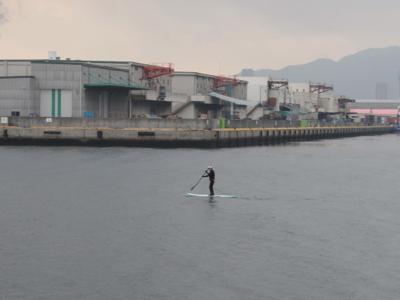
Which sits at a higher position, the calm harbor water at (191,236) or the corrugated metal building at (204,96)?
the corrugated metal building at (204,96)

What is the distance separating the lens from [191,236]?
36.4 meters

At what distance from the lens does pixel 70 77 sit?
10462 cm

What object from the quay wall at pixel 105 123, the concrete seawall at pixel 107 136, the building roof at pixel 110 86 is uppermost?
the building roof at pixel 110 86

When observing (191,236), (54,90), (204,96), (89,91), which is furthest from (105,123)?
(191,236)

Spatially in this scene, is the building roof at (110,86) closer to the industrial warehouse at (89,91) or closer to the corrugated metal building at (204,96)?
the industrial warehouse at (89,91)

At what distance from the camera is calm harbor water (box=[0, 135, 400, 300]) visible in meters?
27.8

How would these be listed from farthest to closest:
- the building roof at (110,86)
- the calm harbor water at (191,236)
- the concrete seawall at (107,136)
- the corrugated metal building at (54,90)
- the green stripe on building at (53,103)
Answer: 1. the building roof at (110,86)
2. the green stripe on building at (53,103)
3. the corrugated metal building at (54,90)
4. the concrete seawall at (107,136)
5. the calm harbor water at (191,236)

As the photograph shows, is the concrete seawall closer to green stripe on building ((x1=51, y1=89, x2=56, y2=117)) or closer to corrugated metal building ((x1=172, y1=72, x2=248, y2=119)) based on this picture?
green stripe on building ((x1=51, y1=89, x2=56, y2=117))

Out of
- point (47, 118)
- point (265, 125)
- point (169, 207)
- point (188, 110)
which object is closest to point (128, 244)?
point (169, 207)

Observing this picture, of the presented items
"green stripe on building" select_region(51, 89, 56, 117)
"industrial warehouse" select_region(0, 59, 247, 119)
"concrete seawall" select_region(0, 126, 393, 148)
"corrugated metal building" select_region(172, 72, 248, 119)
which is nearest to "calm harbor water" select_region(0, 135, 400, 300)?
→ "concrete seawall" select_region(0, 126, 393, 148)

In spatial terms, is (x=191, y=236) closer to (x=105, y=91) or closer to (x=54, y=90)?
(x=54, y=90)

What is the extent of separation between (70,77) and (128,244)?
73743mm

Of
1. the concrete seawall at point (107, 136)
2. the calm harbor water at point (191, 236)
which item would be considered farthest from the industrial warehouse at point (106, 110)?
the calm harbor water at point (191, 236)

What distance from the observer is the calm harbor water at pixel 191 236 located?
27.8 meters
